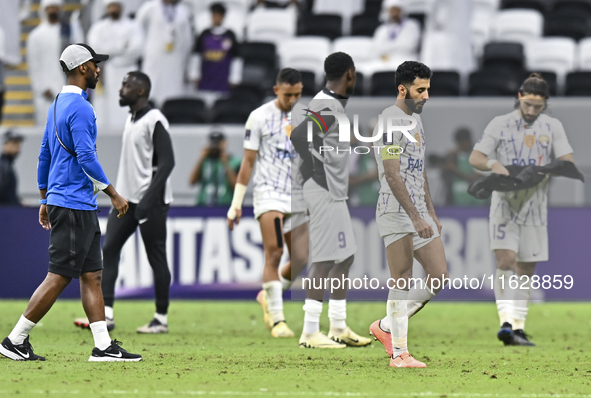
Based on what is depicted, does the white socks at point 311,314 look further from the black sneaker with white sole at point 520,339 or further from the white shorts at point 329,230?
the black sneaker with white sole at point 520,339

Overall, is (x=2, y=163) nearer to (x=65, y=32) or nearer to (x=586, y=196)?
(x=65, y=32)

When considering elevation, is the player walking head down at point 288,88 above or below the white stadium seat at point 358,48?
below

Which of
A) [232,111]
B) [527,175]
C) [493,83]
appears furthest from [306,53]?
[527,175]

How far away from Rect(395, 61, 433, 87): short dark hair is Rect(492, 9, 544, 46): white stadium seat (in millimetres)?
11355

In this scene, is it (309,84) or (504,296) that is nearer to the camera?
(504,296)

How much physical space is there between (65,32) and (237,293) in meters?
6.58

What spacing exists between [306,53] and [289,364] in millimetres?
10679

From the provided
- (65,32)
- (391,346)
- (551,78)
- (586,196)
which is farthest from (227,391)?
(65,32)

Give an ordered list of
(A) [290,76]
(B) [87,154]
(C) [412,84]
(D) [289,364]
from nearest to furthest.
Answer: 1. (B) [87,154]
2. (C) [412,84]
3. (D) [289,364]
4. (A) [290,76]

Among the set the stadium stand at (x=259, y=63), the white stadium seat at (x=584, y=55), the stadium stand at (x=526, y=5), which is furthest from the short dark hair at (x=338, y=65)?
the stadium stand at (x=526, y=5)

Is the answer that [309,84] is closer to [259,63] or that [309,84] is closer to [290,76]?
[259,63]

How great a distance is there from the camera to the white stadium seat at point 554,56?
16469 millimetres

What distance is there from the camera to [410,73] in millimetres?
6484

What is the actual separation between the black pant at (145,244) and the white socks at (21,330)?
211 cm
